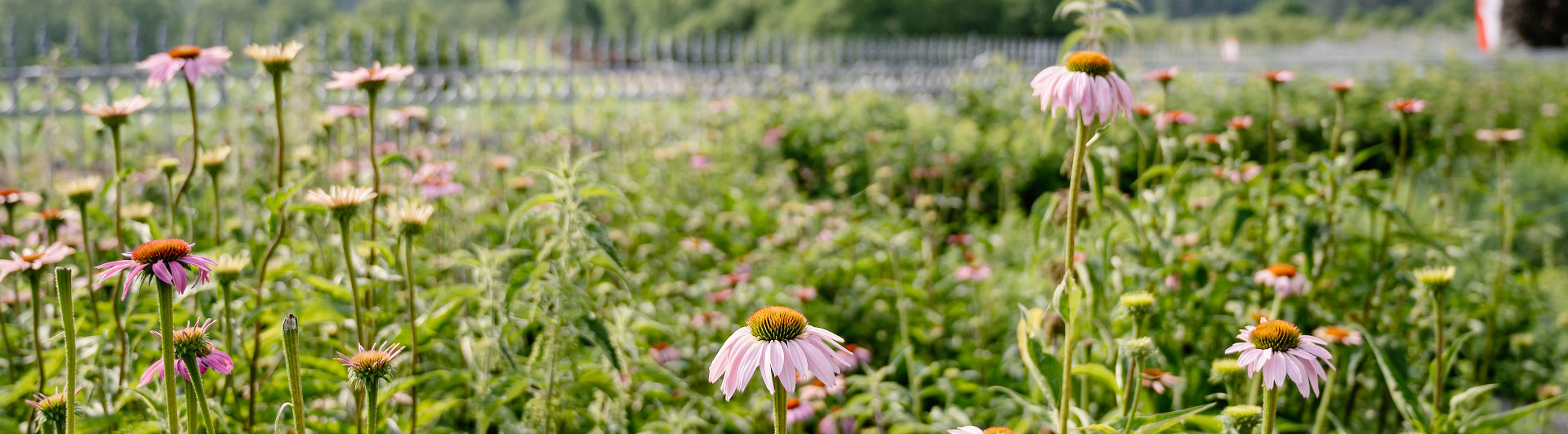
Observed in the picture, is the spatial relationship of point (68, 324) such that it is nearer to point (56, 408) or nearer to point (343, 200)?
point (56, 408)

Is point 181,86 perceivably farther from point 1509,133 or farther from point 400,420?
point 1509,133

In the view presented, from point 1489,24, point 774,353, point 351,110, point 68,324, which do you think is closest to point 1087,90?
point 774,353

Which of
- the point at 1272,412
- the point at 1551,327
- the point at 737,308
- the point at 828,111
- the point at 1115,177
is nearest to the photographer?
the point at 1272,412

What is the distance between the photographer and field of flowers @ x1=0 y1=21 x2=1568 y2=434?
1.09m

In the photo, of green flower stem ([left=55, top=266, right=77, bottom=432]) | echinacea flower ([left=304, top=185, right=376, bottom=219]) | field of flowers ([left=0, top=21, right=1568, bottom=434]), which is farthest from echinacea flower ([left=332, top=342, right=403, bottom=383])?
echinacea flower ([left=304, top=185, right=376, bottom=219])

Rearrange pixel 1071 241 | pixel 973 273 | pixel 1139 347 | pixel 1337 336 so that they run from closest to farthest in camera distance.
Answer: pixel 1071 241 < pixel 1139 347 < pixel 1337 336 < pixel 973 273

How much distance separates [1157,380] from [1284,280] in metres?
0.34

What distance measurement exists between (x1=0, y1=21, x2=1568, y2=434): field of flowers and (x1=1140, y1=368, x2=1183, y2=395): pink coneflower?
2 centimetres

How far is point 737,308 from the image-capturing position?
97.4 inches

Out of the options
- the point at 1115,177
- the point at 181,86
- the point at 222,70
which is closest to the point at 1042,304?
the point at 1115,177

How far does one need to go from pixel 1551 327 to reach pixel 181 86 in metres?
5.55

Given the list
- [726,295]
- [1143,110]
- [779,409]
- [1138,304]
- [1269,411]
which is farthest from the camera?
[726,295]

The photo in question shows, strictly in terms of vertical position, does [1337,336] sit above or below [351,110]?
below

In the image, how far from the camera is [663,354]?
211cm
